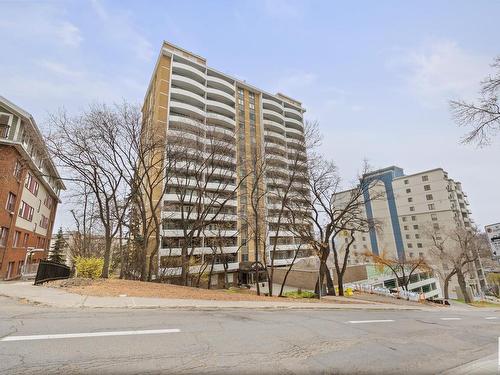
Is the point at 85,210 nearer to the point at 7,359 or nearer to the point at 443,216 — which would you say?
the point at 7,359

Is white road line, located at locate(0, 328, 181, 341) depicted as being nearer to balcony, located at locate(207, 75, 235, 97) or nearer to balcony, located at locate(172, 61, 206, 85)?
balcony, located at locate(172, 61, 206, 85)

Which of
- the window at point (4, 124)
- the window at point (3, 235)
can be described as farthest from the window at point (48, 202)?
the window at point (4, 124)

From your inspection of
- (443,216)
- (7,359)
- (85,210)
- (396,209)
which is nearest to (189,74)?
(85,210)

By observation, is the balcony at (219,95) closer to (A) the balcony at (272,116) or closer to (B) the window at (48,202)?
(A) the balcony at (272,116)

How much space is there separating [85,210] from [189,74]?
108 feet

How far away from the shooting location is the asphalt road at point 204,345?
4098mm

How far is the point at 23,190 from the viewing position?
26.7m

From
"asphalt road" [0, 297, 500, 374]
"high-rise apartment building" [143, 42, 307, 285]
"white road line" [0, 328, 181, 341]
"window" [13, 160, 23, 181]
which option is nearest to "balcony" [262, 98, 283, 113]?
"high-rise apartment building" [143, 42, 307, 285]

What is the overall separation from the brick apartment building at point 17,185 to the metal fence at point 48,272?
23.6ft

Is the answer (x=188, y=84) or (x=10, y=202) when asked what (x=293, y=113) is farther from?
(x=10, y=202)

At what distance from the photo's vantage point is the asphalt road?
161 inches

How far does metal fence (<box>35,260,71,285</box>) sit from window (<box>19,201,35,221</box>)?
16.5 m

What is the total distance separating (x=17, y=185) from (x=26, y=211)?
541cm

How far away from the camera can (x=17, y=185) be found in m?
24.9
